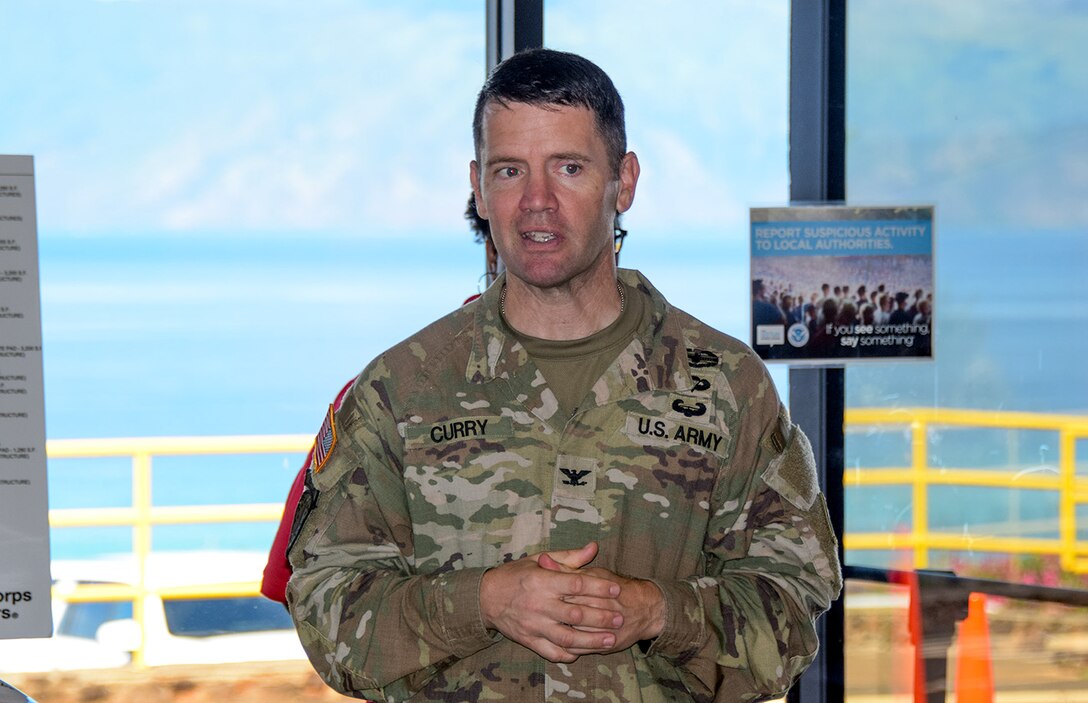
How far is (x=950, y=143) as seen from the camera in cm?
253

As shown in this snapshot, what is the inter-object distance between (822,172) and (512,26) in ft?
2.41

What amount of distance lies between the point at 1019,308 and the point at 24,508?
206 cm

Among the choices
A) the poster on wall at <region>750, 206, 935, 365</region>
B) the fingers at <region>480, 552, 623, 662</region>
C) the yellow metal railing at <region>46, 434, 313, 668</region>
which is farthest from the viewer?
the yellow metal railing at <region>46, 434, 313, 668</region>

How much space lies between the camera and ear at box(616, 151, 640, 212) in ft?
4.38

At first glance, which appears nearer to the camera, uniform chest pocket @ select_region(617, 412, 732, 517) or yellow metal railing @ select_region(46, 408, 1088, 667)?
uniform chest pocket @ select_region(617, 412, 732, 517)

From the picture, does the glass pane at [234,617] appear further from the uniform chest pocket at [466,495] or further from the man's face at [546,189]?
the man's face at [546,189]

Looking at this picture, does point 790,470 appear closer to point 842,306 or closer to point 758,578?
point 758,578

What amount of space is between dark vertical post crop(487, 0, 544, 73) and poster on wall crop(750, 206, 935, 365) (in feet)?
2.03

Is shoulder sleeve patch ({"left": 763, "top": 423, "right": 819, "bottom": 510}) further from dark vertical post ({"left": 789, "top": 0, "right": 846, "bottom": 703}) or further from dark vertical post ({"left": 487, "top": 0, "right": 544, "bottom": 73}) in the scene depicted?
dark vertical post ({"left": 487, "top": 0, "right": 544, "bottom": 73})

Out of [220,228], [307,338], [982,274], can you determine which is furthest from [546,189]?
[307,338]

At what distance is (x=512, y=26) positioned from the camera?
248cm

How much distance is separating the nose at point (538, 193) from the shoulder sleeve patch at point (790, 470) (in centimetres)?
35

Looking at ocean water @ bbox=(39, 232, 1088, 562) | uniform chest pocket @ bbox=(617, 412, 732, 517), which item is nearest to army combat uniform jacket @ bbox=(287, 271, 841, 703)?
uniform chest pocket @ bbox=(617, 412, 732, 517)

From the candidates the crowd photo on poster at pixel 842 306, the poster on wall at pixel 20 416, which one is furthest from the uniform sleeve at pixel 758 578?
the poster on wall at pixel 20 416
